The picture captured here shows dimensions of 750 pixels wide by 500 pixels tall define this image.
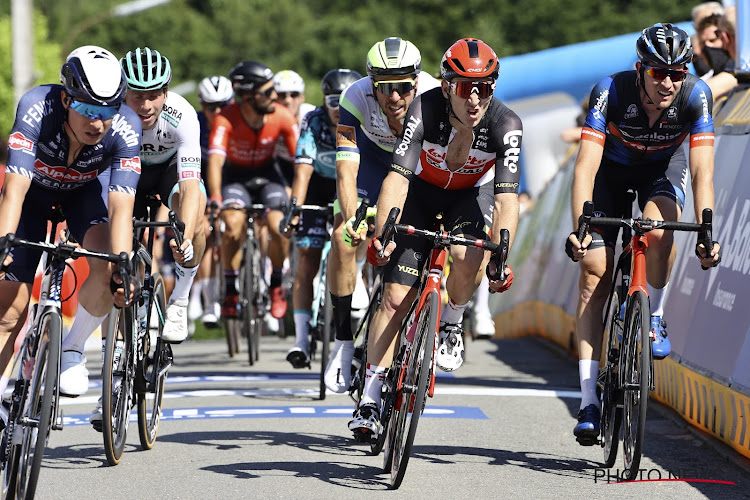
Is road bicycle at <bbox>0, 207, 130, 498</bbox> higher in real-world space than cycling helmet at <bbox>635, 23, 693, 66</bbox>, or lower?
lower

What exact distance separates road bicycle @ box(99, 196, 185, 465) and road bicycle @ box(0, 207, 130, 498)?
0.89 meters

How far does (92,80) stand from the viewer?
6238 millimetres

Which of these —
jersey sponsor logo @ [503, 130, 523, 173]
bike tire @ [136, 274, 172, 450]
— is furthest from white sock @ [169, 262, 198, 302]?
jersey sponsor logo @ [503, 130, 523, 173]

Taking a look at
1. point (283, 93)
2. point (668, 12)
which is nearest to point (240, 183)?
point (283, 93)

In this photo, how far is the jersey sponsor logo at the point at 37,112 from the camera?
644 cm

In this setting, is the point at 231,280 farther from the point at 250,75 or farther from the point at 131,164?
the point at 131,164

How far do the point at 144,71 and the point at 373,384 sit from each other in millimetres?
2255

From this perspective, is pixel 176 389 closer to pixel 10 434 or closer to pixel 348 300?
pixel 348 300

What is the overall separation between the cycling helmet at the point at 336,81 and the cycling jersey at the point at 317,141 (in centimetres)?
28

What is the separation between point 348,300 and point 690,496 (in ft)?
9.28

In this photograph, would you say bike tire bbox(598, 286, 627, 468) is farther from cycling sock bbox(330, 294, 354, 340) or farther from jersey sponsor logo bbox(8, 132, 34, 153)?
jersey sponsor logo bbox(8, 132, 34, 153)

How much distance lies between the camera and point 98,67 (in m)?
6.29

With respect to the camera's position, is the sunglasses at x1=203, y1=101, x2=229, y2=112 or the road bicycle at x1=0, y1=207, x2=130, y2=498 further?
the sunglasses at x1=203, y1=101, x2=229, y2=112

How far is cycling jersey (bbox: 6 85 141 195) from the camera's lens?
252 inches
